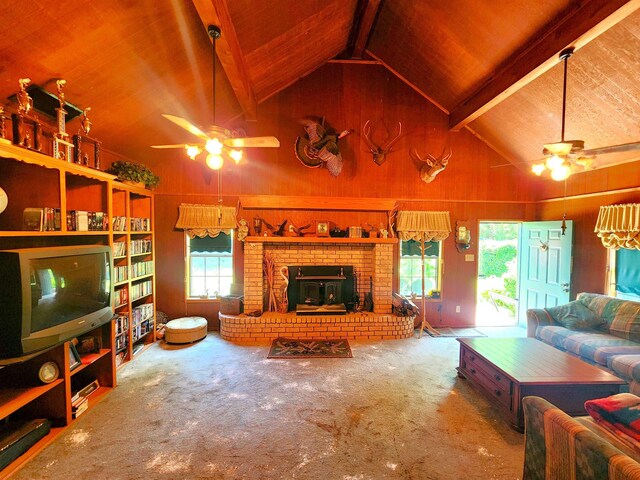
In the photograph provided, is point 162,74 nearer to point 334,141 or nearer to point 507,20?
point 334,141

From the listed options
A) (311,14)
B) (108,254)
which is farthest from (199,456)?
(311,14)

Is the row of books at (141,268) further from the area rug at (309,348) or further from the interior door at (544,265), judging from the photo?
the interior door at (544,265)

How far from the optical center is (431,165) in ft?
15.9

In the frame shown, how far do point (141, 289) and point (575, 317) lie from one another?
19.4ft

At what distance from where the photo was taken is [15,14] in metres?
1.90

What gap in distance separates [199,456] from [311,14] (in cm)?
457

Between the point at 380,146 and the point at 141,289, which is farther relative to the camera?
the point at 380,146

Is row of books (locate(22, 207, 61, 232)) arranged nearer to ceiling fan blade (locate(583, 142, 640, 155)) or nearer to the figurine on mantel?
the figurine on mantel

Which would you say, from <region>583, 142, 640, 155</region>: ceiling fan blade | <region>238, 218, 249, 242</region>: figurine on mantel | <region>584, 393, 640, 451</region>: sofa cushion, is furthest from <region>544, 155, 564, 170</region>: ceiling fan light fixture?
<region>238, 218, 249, 242</region>: figurine on mantel

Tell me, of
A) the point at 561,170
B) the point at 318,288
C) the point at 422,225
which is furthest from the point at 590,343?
the point at 318,288

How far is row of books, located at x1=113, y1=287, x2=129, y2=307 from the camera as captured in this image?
3.55 metres

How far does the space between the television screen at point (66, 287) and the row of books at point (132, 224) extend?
2.38 feet

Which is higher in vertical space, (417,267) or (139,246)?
(139,246)

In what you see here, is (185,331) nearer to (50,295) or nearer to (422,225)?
(50,295)
